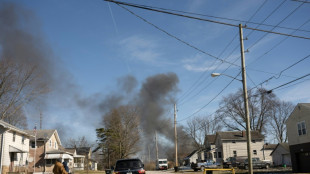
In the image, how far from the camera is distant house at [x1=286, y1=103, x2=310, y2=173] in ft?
95.0

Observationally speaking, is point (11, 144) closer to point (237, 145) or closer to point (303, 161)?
point (303, 161)

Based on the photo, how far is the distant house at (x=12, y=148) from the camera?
3041 centimetres

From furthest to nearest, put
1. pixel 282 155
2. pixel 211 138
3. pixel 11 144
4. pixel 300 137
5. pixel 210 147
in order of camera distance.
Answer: pixel 211 138 → pixel 210 147 → pixel 282 155 → pixel 11 144 → pixel 300 137

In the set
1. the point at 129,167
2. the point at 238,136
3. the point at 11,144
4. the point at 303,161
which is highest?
the point at 238,136

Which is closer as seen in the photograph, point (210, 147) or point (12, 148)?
point (12, 148)

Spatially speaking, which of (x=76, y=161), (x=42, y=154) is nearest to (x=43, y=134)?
(x=42, y=154)

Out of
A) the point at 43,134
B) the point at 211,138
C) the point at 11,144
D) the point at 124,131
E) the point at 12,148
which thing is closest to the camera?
the point at 12,148

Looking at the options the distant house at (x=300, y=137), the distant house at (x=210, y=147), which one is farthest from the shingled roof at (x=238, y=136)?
the distant house at (x=300, y=137)

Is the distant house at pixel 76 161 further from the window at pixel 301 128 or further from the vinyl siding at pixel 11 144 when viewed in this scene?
the window at pixel 301 128

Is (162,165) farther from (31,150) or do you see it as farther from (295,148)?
(295,148)

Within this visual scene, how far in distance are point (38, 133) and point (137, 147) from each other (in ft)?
69.0

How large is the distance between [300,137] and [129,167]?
68.6ft

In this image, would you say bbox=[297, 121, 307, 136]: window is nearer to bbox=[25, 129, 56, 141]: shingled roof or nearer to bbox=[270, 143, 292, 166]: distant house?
bbox=[270, 143, 292, 166]: distant house

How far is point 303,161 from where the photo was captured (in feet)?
96.8
